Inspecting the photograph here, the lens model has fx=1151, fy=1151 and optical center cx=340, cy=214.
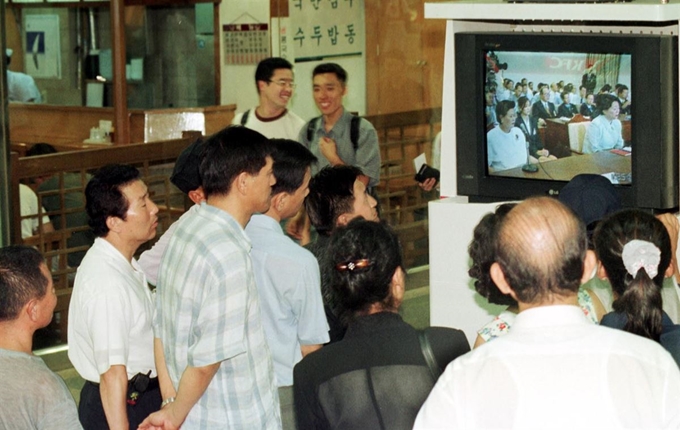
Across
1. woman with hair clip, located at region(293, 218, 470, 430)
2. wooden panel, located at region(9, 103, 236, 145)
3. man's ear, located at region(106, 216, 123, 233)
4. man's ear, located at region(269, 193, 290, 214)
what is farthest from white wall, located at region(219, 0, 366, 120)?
woman with hair clip, located at region(293, 218, 470, 430)

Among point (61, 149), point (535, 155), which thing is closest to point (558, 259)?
point (535, 155)

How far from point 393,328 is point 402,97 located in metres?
4.78

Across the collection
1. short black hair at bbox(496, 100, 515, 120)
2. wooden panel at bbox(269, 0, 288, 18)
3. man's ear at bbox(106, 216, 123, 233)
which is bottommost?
man's ear at bbox(106, 216, 123, 233)

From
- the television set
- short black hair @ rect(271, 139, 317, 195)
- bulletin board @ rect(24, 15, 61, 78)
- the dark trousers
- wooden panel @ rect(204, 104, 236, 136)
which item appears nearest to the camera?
the dark trousers

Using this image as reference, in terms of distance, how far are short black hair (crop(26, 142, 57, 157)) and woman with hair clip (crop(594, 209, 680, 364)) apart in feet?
12.2

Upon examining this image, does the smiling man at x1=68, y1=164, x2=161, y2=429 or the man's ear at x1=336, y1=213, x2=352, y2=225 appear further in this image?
the man's ear at x1=336, y1=213, x2=352, y2=225

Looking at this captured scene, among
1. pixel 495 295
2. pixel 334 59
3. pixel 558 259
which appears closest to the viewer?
pixel 558 259

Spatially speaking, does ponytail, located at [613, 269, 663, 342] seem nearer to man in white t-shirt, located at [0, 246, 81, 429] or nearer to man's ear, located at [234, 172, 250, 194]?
man's ear, located at [234, 172, 250, 194]

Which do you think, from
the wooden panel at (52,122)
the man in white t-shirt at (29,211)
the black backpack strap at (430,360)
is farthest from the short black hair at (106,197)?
the wooden panel at (52,122)

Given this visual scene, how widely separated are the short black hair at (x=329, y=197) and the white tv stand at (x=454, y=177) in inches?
37.5

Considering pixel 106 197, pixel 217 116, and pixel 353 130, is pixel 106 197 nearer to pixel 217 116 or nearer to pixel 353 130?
pixel 353 130

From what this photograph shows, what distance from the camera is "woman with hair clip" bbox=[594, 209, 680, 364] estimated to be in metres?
2.63

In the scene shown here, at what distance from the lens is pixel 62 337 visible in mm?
5941

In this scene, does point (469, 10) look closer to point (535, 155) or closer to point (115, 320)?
point (535, 155)
